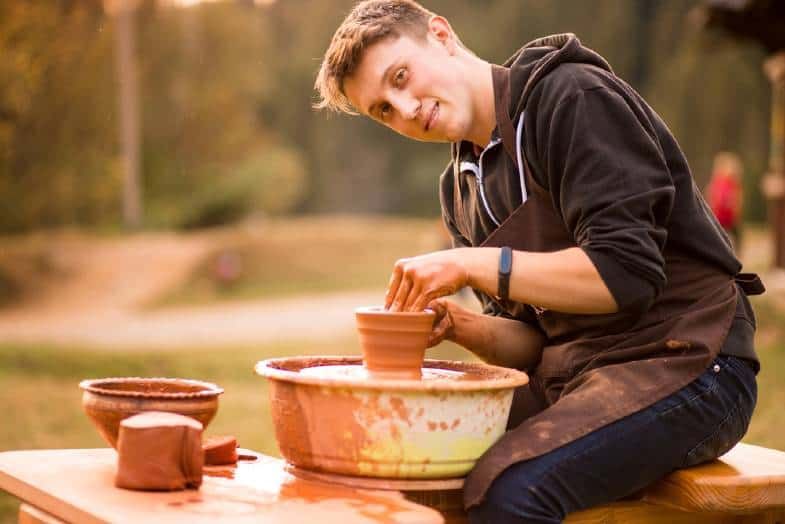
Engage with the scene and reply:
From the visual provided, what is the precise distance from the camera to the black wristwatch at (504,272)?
2.18m

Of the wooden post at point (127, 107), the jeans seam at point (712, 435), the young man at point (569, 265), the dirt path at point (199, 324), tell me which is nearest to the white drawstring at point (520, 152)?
the young man at point (569, 265)

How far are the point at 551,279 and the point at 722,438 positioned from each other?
1.71ft

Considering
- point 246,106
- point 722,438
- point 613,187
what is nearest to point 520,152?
point 613,187

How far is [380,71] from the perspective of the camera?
2424 millimetres

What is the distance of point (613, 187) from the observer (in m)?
2.12

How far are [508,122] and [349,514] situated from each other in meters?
0.95

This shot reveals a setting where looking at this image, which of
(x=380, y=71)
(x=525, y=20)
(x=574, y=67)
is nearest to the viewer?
(x=574, y=67)

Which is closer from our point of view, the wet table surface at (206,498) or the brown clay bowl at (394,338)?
the wet table surface at (206,498)

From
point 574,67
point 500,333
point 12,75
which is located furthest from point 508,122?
point 12,75

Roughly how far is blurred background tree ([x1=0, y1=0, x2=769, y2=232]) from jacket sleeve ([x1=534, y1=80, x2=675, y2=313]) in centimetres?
1178

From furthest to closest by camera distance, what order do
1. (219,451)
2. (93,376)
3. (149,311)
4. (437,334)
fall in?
1. (149,311)
2. (93,376)
3. (437,334)
4. (219,451)

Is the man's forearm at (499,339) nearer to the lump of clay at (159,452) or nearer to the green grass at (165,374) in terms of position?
the lump of clay at (159,452)

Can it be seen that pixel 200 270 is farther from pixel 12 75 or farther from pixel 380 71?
pixel 380 71

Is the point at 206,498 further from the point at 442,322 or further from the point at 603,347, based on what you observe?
the point at 603,347
